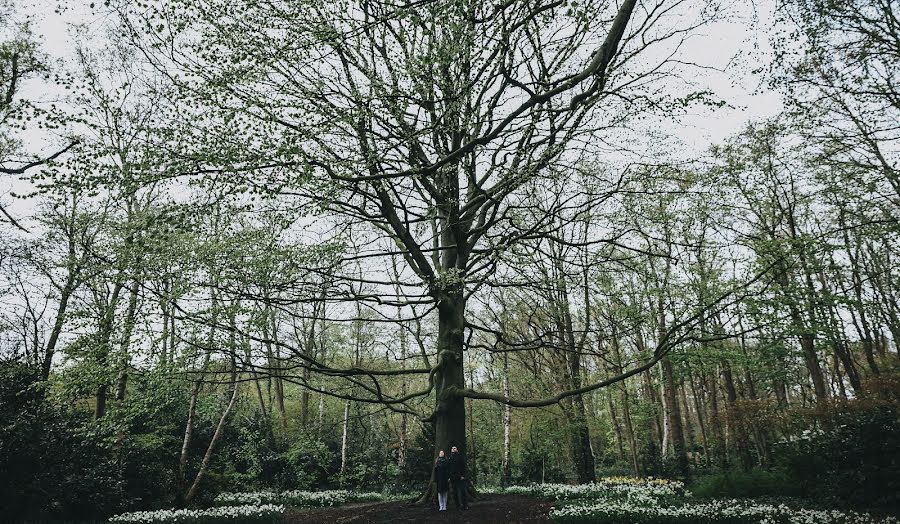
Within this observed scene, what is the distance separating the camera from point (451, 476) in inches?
383

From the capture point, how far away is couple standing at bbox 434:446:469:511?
972 centimetres

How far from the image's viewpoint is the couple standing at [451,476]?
972cm

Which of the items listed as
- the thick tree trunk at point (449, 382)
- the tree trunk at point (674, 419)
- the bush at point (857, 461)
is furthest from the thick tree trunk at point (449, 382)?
the tree trunk at point (674, 419)

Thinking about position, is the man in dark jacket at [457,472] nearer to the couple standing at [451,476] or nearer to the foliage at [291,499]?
the couple standing at [451,476]

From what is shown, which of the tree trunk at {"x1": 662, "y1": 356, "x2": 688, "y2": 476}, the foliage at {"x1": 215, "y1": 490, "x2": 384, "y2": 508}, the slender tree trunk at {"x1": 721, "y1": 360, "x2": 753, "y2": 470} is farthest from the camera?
the tree trunk at {"x1": 662, "y1": 356, "x2": 688, "y2": 476}

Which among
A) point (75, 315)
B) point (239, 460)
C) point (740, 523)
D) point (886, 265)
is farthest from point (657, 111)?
point (886, 265)

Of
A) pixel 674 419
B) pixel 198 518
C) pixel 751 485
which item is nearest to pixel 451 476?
pixel 198 518

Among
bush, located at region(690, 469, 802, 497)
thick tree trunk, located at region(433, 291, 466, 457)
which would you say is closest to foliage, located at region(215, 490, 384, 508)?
thick tree trunk, located at region(433, 291, 466, 457)

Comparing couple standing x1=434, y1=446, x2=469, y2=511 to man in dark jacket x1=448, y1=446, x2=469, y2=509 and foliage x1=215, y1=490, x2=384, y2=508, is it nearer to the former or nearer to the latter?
man in dark jacket x1=448, y1=446, x2=469, y2=509

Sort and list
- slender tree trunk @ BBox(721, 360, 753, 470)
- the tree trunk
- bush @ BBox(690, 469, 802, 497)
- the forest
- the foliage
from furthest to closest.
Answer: the tree trunk → slender tree trunk @ BBox(721, 360, 753, 470) → the foliage → bush @ BBox(690, 469, 802, 497) → the forest

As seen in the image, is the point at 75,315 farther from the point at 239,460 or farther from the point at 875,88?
the point at 875,88

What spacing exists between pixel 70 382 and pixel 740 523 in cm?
1009

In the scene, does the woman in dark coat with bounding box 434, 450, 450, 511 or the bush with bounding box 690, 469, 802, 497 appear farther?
the bush with bounding box 690, 469, 802, 497

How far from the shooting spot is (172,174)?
18.2 feet
